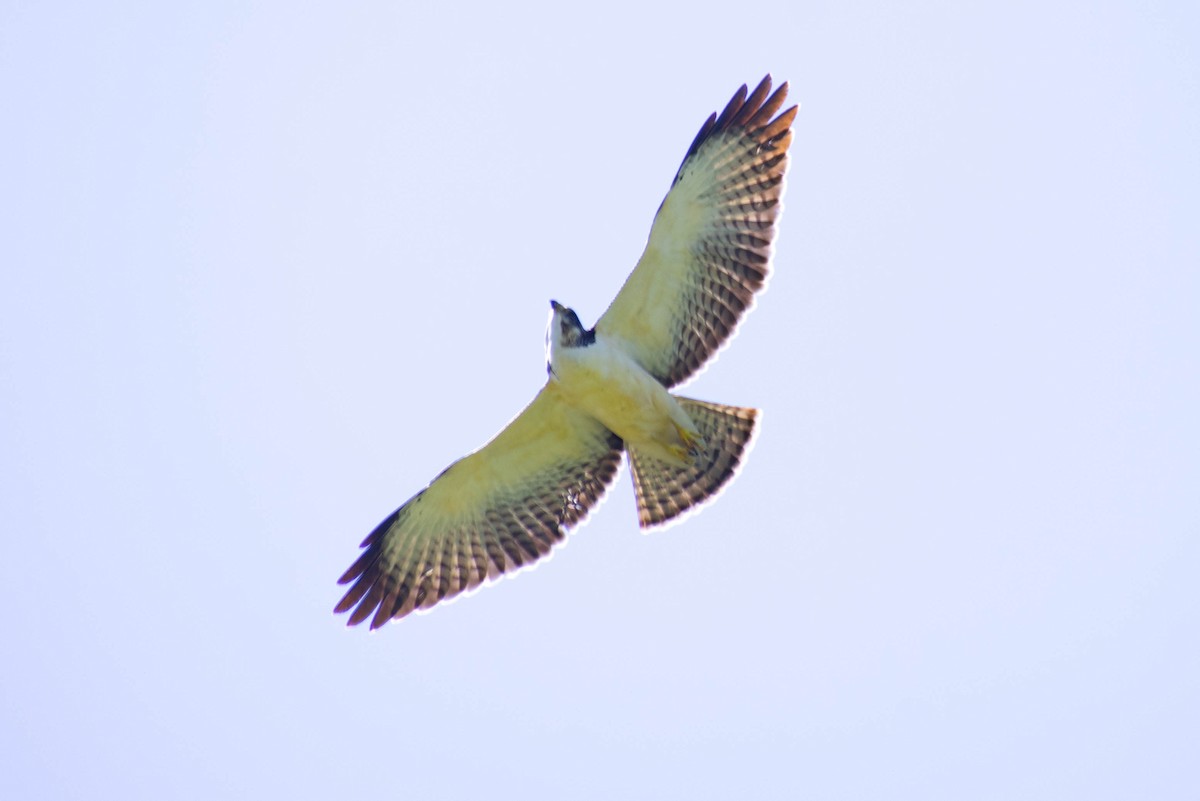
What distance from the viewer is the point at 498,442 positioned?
10820 mm

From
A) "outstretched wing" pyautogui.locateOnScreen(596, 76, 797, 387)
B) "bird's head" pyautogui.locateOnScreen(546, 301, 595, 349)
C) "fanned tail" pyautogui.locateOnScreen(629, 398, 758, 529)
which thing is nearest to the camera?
"bird's head" pyautogui.locateOnScreen(546, 301, 595, 349)

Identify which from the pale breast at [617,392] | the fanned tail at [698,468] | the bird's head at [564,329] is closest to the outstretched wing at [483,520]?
the fanned tail at [698,468]

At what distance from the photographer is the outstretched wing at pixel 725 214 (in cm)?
1038

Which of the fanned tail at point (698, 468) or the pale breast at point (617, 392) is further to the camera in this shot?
the fanned tail at point (698, 468)

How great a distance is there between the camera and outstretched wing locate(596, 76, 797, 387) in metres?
10.4

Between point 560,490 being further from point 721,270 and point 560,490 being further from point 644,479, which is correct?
point 721,270

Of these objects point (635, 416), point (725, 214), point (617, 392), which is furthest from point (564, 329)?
point (725, 214)

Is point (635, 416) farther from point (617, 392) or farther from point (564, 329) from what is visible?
point (564, 329)

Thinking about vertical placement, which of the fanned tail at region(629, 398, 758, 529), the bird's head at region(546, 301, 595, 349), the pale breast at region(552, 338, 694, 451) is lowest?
the fanned tail at region(629, 398, 758, 529)

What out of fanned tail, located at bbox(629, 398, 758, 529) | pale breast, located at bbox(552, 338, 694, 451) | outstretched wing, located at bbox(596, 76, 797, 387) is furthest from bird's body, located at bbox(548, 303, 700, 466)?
outstretched wing, located at bbox(596, 76, 797, 387)

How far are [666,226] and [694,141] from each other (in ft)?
1.86

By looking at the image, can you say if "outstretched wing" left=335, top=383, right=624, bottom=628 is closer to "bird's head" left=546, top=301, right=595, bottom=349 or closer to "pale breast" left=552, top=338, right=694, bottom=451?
"pale breast" left=552, top=338, right=694, bottom=451

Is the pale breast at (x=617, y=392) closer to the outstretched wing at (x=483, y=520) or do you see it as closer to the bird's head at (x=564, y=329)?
the bird's head at (x=564, y=329)

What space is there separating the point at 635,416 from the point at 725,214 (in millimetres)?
1384
